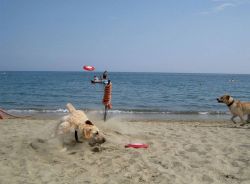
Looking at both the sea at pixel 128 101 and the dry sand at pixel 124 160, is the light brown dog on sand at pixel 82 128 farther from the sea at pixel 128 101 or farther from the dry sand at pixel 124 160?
the sea at pixel 128 101

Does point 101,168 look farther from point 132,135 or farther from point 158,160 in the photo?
point 132,135

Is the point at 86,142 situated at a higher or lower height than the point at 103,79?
lower

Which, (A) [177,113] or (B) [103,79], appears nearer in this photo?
(B) [103,79]

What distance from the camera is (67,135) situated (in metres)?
7.00

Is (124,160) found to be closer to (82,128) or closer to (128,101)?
(82,128)

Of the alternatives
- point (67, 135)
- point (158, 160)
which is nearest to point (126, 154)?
point (158, 160)

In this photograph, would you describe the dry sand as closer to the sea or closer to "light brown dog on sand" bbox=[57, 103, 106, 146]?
"light brown dog on sand" bbox=[57, 103, 106, 146]

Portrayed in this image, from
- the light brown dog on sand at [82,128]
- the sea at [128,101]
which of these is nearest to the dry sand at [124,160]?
the light brown dog on sand at [82,128]

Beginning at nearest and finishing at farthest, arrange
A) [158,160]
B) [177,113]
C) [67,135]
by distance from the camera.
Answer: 1. [158,160]
2. [67,135]
3. [177,113]

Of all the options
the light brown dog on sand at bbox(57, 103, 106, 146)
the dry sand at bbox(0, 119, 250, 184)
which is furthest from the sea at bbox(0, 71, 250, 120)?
the light brown dog on sand at bbox(57, 103, 106, 146)

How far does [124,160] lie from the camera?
6363mm

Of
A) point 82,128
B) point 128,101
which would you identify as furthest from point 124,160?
point 128,101

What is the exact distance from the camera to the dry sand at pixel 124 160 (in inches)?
213

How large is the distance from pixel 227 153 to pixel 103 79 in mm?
4703
